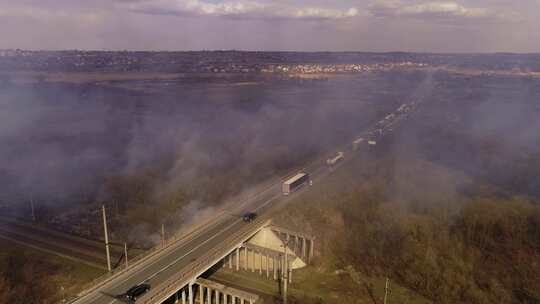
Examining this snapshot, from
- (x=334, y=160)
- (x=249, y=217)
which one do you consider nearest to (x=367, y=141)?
(x=334, y=160)

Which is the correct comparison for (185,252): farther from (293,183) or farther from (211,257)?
(293,183)

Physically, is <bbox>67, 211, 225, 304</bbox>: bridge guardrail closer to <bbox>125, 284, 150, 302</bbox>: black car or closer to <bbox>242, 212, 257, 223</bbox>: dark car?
<bbox>125, 284, 150, 302</bbox>: black car

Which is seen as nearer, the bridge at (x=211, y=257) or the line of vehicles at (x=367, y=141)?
the bridge at (x=211, y=257)

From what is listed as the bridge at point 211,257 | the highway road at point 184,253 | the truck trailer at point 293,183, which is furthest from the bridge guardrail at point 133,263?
the truck trailer at point 293,183

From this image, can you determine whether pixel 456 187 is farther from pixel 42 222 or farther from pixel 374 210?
pixel 42 222

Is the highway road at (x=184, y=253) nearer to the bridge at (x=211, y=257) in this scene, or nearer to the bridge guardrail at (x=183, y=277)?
the bridge at (x=211, y=257)

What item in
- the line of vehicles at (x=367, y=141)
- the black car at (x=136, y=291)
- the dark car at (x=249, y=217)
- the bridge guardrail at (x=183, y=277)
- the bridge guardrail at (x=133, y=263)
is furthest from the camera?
the line of vehicles at (x=367, y=141)

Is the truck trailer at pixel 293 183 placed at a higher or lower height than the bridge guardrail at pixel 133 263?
higher
